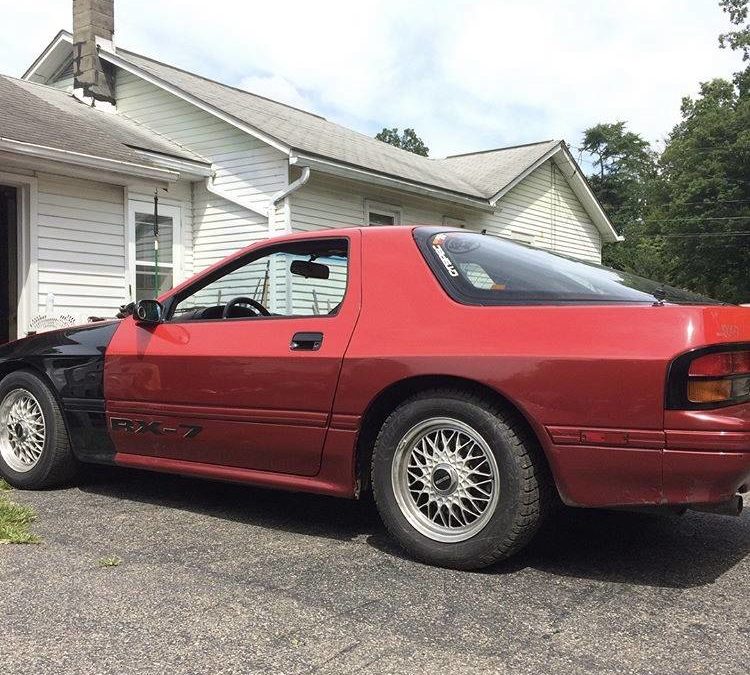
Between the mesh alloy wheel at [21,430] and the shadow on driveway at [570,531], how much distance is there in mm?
391

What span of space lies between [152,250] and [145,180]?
131 cm

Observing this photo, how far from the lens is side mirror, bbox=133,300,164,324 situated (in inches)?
162

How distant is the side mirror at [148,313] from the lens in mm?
4125

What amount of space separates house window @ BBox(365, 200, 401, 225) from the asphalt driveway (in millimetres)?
9361

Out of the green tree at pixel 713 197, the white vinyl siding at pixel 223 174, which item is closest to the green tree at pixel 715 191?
the green tree at pixel 713 197

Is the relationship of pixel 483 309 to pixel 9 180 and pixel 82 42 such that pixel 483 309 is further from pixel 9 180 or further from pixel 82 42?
pixel 82 42

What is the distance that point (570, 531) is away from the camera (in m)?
3.75

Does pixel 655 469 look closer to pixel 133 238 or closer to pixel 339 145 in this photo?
pixel 133 238

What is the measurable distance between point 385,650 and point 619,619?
848 millimetres

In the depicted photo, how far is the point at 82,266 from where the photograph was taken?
10117 mm

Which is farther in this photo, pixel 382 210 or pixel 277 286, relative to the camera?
pixel 382 210

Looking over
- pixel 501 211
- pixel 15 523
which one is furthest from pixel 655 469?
pixel 501 211

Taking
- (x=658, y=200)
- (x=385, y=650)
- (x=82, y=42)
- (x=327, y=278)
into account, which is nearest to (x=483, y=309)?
(x=327, y=278)

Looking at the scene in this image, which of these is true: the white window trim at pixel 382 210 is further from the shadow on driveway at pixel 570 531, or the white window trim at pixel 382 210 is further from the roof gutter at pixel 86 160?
the shadow on driveway at pixel 570 531
